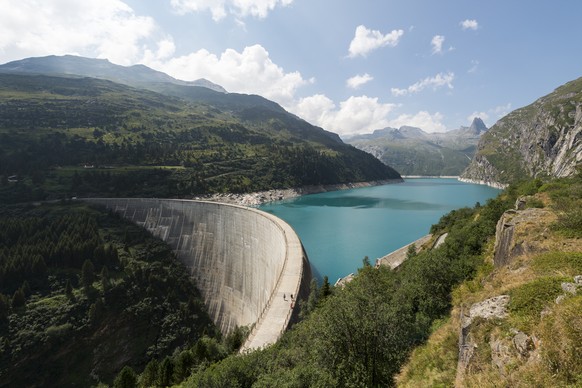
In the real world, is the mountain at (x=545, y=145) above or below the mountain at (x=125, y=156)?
above

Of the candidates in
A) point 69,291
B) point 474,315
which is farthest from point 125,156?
point 474,315

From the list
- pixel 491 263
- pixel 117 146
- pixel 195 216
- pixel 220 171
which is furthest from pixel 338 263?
pixel 117 146

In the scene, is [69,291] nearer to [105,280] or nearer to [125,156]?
[105,280]

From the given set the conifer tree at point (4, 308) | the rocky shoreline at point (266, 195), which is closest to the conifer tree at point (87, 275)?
the conifer tree at point (4, 308)

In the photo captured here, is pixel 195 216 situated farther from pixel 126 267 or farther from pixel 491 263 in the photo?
pixel 491 263

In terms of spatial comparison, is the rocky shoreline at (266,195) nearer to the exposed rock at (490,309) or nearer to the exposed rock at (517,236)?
the exposed rock at (517,236)
